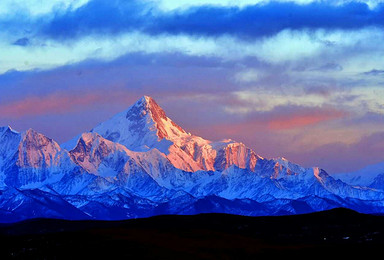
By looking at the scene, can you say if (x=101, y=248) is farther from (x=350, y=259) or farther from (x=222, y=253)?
(x=350, y=259)

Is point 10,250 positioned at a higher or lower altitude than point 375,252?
higher

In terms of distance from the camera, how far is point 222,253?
7785 inches

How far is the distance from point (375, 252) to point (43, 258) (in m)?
70.8

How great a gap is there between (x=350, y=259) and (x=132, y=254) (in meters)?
46.0

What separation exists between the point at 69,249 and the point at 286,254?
156 feet

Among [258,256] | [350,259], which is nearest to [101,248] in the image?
[258,256]

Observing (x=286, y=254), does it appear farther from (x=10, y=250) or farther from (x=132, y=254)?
(x=10, y=250)

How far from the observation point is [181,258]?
7402 inches

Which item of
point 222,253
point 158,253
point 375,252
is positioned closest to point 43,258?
point 158,253

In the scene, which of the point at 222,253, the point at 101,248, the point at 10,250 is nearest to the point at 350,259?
the point at 222,253

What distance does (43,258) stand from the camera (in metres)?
188

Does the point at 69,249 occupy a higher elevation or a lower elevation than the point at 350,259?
higher

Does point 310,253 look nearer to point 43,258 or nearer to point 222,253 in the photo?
point 222,253

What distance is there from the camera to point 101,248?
198 meters
